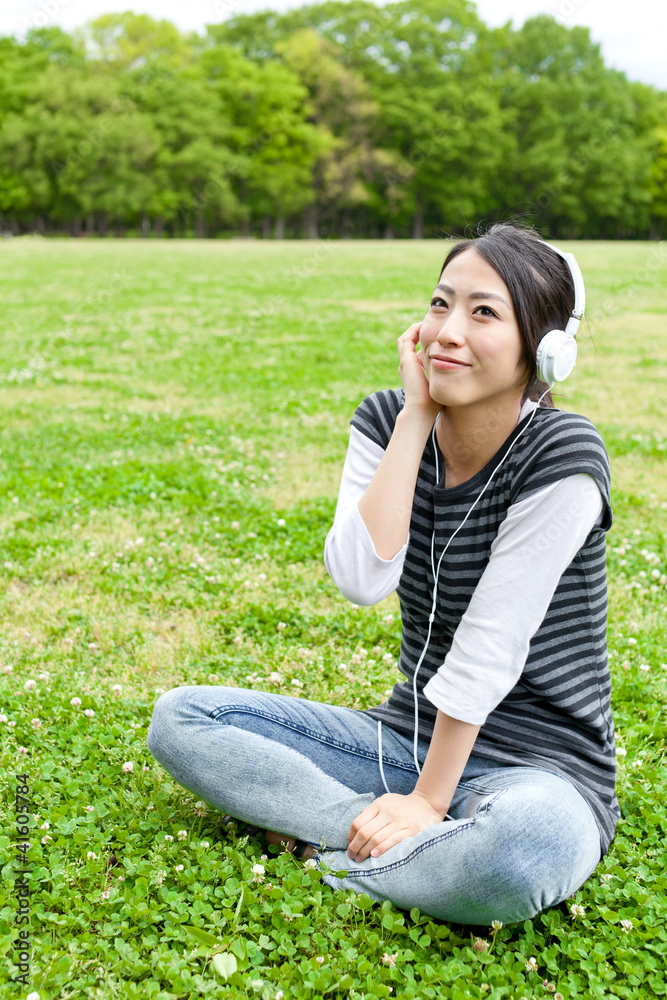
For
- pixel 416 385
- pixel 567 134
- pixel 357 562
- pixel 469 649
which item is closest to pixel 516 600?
pixel 469 649

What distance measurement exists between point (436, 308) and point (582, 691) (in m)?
1.29

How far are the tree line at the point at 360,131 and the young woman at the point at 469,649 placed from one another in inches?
2441

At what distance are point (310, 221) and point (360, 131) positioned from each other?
883 cm

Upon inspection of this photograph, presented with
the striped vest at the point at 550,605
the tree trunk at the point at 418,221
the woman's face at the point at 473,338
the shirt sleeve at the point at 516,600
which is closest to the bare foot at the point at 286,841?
the striped vest at the point at 550,605

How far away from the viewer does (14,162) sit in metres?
59.8

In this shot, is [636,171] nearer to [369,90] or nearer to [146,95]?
[369,90]

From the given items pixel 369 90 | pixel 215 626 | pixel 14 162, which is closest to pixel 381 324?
pixel 215 626

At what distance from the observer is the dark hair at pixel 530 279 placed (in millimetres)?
2574

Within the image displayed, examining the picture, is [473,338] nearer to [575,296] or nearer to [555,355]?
[555,355]

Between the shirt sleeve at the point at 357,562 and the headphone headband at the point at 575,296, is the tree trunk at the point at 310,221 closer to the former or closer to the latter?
the headphone headband at the point at 575,296

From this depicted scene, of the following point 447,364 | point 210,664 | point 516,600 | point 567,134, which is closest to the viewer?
point 516,600

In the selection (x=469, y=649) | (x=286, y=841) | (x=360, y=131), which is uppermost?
(x=360, y=131)

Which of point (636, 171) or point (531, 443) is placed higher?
point (636, 171)

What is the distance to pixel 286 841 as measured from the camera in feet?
9.64
